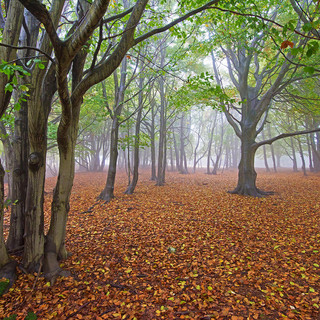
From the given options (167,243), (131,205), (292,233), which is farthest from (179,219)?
(292,233)

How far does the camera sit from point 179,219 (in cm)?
613

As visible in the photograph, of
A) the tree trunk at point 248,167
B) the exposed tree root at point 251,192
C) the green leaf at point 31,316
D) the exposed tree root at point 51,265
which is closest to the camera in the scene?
the green leaf at point 31,316

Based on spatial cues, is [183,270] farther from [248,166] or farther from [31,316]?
[248,166]

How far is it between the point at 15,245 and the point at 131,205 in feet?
14.9

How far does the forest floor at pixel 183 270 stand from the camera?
2668 millimetres

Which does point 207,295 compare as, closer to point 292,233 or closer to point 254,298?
point 254,298

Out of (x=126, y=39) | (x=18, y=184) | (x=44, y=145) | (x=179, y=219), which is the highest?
(x=126, y=39)

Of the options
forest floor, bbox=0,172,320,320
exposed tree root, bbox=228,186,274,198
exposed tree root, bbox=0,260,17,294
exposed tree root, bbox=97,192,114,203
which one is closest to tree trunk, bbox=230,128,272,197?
exposed tree root, bbox=228,186,274,198

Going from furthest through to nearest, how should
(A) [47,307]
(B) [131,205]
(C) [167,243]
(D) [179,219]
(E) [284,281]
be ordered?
(B) [131,205] → (D) [179,219] → (C) [167,243] → (E) [284,281] → (A) [47,307]

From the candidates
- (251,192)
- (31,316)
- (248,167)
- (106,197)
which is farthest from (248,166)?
(31,316)

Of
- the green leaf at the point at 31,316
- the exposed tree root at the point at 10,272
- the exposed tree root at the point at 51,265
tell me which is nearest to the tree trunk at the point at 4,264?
the exposed tree root at the point at 10,272

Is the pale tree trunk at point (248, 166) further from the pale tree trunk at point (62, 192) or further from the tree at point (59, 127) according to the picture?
the pale tree trunk at point (62, 192)

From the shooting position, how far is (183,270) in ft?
11.6

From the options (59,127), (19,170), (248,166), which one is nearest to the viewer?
(59,127)
